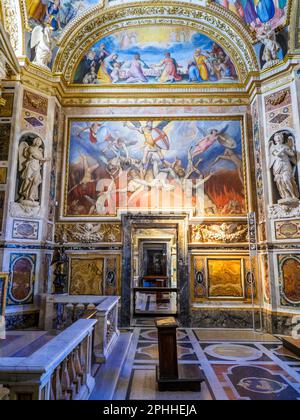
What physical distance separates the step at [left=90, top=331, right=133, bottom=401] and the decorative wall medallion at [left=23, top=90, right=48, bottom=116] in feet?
23.3

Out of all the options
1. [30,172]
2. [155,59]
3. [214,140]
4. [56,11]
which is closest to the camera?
[30,172]

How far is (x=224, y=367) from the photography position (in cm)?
516

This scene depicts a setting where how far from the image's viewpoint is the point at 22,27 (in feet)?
29.0

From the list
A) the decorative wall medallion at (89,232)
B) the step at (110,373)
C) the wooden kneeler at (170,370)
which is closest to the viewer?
the step at (110,373)

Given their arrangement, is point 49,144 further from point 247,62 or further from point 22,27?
point 247,62

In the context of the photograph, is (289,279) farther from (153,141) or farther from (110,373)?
(153,141)

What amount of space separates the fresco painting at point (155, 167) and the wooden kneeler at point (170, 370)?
5218 mm

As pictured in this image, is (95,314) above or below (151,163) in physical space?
below

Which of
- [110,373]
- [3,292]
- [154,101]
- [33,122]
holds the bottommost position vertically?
[110,373]

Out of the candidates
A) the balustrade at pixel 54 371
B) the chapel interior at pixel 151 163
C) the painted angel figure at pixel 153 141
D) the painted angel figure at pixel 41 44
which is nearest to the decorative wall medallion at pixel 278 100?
the chapel interior at pixel 151 163

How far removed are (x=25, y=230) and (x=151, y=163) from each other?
4.37 metres

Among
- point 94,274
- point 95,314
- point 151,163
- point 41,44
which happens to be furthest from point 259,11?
point 95,314

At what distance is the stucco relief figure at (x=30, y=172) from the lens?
8.31m

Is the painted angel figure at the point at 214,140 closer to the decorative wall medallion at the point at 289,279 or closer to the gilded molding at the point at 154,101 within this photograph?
the gilded molding at the point at 154,101
